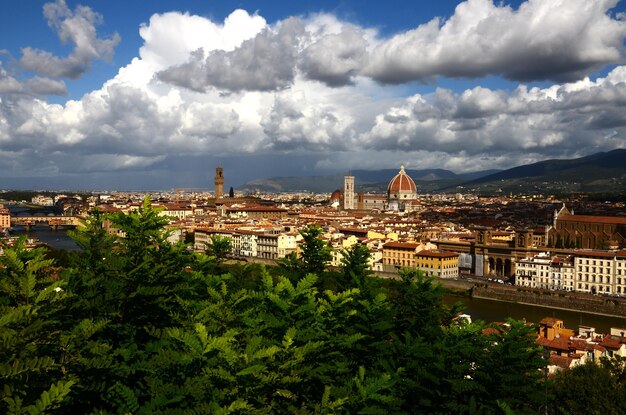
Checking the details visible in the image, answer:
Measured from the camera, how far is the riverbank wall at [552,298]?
29.0 m

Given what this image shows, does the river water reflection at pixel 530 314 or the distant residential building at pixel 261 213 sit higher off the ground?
the distant residential building at pixel 261 213

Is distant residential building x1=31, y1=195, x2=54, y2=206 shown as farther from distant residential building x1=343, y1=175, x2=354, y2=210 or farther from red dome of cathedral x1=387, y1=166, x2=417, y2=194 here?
red dome of cathedral x1=387, y1=166, x2=417, y2=194

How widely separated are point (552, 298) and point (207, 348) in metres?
30.2

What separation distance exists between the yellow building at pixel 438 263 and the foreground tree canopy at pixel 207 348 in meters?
29.4

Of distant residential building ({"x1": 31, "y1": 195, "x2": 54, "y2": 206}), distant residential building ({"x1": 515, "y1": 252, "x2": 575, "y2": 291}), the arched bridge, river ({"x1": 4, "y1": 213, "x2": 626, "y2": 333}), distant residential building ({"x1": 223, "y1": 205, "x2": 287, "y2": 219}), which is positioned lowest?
river ({"x1": 4, "y1": 213, "x2": 626, "y2": 333})

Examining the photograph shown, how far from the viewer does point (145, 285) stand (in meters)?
6.75

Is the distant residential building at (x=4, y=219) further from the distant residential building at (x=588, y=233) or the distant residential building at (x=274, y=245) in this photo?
the distant residential building at (x=588, y=233)

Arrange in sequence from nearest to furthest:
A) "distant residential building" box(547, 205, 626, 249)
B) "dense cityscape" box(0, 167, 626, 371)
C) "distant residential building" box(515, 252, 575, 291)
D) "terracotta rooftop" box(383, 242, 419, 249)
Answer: "dense cityscape" box(0, 167, 626, 371), "distant residential building" box(515, 252, 575, 291), "terracotta rooftop" box(383, 242, 419, 249), "distant residential building" box(547, 205, 626, 249)

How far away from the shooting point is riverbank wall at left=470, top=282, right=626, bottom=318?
95.2ft

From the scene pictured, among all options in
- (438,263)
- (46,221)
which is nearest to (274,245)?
(438,263)

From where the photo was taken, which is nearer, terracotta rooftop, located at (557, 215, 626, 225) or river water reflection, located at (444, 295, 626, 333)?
river water reflection, located at (444, 295, 626, 333)

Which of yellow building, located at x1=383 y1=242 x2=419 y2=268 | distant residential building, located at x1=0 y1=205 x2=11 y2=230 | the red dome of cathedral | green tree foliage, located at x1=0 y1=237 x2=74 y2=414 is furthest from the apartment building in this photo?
distant residential building, located at x1=0 y1=205 x2=11 y2=230

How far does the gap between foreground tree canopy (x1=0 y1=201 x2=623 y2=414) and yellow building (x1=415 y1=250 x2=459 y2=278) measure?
29.4 metres

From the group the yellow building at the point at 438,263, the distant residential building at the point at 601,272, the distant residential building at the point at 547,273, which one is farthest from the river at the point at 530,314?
the yellow building at the point at 438,263
